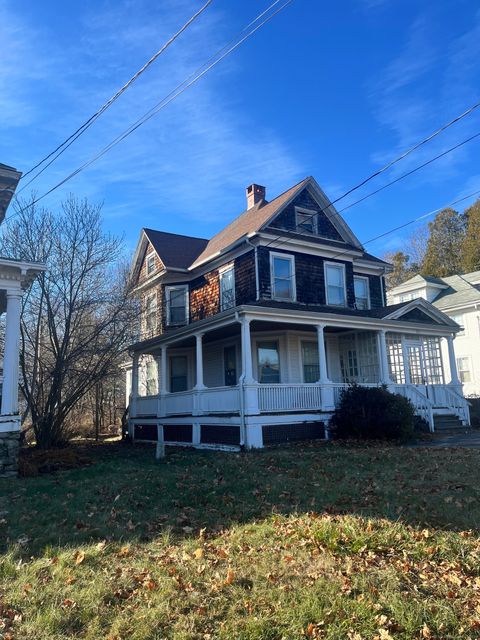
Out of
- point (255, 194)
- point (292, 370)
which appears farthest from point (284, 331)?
point (255, 194)

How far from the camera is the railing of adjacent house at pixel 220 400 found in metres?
14.1

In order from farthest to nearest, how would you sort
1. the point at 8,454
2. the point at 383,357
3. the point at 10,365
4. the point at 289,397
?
the point at 383,357 → the point at 289,397 → the point at 10,365 → the point at 8,454

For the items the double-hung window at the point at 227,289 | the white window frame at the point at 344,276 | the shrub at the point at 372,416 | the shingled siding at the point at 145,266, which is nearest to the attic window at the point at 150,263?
the shingled siding at the point at 145,266

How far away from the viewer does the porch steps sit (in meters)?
17.1

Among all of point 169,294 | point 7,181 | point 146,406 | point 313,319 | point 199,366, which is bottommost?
point 146,406

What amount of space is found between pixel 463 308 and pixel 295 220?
53.1 feet

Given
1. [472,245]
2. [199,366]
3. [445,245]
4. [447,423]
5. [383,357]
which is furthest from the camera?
[445,245]

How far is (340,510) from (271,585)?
242 centimetres

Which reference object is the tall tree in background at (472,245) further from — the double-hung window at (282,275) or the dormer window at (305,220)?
the double-hung window at (282,275)

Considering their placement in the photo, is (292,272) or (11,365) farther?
(292,272)

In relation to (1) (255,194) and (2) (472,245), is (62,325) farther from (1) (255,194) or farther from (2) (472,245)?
(2) (472,245)

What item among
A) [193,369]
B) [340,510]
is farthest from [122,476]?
[193,369]

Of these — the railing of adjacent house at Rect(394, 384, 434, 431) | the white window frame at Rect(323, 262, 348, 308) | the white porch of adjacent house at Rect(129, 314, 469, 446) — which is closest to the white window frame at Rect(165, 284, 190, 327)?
the white porch of adjacent house at Rect(129, 314, 469, 446)

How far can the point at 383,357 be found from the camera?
17281 millimetres
